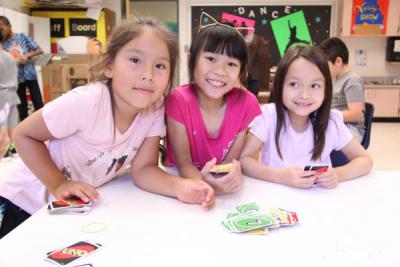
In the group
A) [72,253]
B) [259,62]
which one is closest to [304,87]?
[72,253]

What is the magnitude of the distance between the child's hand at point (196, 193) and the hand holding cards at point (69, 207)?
0.90ft

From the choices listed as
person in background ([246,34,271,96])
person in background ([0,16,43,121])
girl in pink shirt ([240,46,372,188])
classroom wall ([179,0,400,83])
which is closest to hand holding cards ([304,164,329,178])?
girl in pink shirt ([240,46,372,188])

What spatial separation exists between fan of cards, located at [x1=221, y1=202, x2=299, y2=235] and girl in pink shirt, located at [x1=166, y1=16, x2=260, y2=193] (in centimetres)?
41

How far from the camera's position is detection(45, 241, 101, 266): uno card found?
0.76m

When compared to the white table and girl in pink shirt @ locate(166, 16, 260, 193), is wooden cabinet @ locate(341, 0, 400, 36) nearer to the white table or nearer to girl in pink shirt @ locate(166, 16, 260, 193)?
girl in pink shirt @ locate(166, 16, 260, 193)

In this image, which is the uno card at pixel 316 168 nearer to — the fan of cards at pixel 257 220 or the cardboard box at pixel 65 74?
the fan of cards at pixel 257 220

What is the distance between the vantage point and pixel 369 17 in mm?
6613

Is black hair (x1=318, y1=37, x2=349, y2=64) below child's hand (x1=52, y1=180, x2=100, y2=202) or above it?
above

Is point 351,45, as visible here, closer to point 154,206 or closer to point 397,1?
point 397,1

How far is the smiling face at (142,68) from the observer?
1.18 meters

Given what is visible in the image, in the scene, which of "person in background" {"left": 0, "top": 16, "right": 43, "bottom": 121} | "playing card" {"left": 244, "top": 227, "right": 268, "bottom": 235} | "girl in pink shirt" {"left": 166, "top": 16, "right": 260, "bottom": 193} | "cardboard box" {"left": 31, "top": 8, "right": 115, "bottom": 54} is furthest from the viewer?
"cardboard box" {"left": 31, "top": 8, "right": 115, "bottom": 54}

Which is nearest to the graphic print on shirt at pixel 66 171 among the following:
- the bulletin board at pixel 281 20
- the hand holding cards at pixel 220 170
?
the hand holding cards at pixel 220 170

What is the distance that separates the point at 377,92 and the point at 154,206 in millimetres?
6590

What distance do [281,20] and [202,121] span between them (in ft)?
20.2
